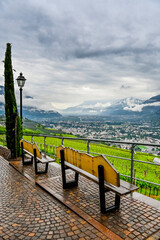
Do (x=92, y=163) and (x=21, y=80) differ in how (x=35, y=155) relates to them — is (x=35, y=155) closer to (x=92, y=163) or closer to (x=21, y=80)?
(x=92, y=163)

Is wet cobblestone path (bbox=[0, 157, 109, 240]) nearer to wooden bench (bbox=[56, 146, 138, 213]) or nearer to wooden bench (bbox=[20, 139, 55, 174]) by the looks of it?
wooden bench (bbox=[56, 146, 138, 213])

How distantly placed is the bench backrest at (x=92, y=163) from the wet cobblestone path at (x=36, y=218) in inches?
35.1

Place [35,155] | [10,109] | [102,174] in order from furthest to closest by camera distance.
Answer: [10,109], [35,155], [102,174]

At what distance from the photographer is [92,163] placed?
3918mm

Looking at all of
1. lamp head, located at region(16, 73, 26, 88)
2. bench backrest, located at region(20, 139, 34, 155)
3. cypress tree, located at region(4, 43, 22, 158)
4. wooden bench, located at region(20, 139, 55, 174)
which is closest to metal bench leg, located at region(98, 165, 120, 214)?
wooden bench, located at region(20, 139, 55, 174)

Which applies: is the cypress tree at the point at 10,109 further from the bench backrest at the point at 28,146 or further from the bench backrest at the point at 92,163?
the bench backrest at the point at 92,163

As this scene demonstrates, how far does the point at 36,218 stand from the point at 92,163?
151 centimetres

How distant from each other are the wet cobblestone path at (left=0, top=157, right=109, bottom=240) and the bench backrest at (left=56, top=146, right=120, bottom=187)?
891 mm

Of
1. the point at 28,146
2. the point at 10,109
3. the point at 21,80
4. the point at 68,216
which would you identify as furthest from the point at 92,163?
the point at 21,80

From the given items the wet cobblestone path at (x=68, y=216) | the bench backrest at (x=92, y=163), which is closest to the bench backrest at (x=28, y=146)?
the wet cobblestone path at (x=68, y=216)

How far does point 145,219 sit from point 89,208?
3.60 feet

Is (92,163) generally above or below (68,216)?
above

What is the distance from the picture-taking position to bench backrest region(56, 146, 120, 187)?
3358 mm

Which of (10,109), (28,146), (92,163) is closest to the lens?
(92,163)
